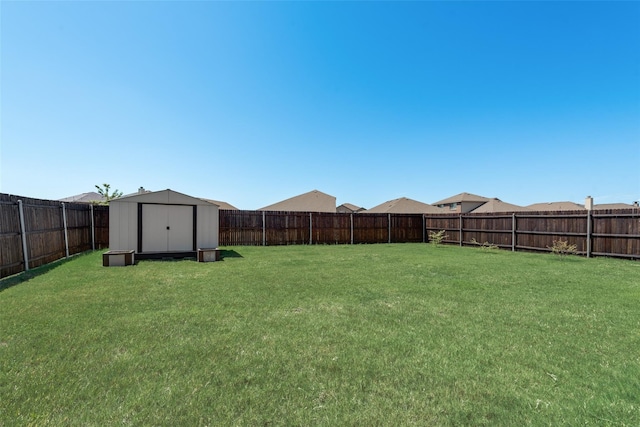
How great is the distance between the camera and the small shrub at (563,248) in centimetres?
995

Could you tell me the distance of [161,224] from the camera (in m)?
9.06

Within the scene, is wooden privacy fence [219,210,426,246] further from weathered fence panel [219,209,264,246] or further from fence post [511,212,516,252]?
fence post [511,212,516,252]

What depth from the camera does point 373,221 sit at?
634 inches

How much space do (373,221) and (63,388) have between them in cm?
1508

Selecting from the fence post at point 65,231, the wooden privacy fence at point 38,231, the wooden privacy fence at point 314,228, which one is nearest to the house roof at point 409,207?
the wooden privacy fence at point 314,228

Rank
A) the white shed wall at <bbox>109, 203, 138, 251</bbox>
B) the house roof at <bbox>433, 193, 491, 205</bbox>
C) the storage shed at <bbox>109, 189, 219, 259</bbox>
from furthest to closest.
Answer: the house roof at <bbox>433, 193, 491, 205</bbox>
the storage shed at <bbox>109, 189, 219, 259</bbox>
the white shed wall at <bbox>109, 203, 138, 251</bbox>

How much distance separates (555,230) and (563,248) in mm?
892

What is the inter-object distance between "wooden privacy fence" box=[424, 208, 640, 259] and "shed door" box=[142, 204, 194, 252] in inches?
529

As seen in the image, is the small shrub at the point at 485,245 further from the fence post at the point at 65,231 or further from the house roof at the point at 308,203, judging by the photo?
the fence post at the point at 65,231

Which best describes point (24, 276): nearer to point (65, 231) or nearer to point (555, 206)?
point (65, 231)

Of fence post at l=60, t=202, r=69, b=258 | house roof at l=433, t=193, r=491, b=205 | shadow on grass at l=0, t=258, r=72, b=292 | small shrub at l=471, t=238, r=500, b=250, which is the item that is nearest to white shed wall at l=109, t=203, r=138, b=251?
shadow on grass at l=0, t=258, r=72, b=292

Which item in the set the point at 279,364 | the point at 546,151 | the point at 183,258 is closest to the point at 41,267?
the point at 183,258

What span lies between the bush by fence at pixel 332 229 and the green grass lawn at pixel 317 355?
2.50 m

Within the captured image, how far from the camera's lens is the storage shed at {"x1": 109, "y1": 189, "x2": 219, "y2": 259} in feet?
27.8
